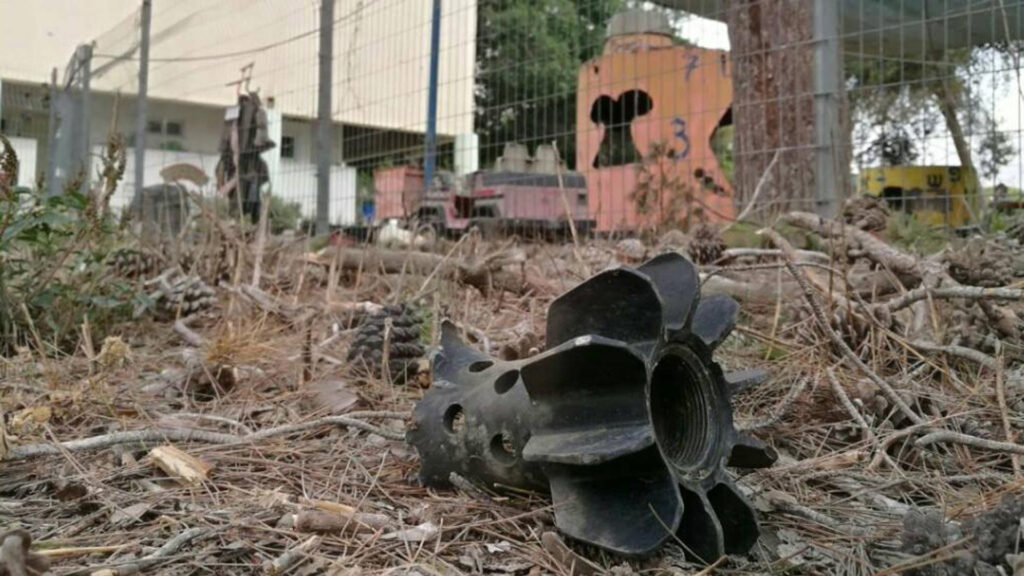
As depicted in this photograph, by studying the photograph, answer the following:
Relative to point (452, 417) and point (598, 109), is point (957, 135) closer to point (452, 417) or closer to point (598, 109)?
point (598, 109)

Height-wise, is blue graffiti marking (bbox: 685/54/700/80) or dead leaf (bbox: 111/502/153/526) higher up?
blue graffiti marking (bbox: 685/54/700/80)

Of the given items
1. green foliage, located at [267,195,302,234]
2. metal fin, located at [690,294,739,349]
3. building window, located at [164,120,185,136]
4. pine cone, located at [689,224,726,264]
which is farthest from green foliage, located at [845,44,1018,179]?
building window, located at [164,120,185,136]

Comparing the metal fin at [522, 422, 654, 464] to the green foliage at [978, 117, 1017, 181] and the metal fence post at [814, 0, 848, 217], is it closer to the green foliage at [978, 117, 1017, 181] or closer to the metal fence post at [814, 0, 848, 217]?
the metal fence post at [814, 0, 848, 217]

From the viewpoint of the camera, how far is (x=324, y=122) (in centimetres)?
571

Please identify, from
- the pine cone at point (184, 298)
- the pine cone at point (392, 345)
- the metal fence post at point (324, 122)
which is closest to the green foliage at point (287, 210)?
the metal fence post at point (324, 122)

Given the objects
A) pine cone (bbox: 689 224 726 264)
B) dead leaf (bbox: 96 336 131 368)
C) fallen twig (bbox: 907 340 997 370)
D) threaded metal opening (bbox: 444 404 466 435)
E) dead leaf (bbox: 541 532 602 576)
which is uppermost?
pine cone (bbox: 689 224 726 264)

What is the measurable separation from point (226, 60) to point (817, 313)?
26.3ft

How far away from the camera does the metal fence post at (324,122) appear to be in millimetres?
5555

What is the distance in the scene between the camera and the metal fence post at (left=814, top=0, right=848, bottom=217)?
367 cm

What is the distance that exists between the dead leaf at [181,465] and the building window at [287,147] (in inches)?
256

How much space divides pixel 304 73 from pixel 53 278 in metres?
4.62

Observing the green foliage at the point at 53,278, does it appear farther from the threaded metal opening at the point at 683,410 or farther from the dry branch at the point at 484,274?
the threaded metal opening at the point at 683,410

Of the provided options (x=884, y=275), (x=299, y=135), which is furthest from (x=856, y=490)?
(x=299, y=135)

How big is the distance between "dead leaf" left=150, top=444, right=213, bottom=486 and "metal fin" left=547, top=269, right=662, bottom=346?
2.13 ft
